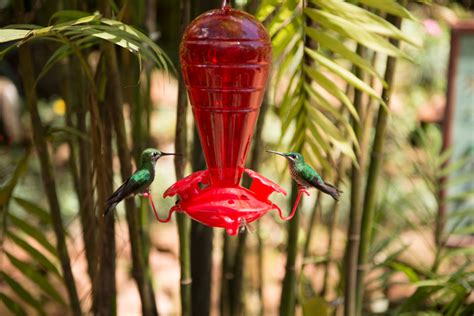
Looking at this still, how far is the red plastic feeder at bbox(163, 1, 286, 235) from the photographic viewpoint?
74 centimetres

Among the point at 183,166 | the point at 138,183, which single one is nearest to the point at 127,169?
the point at 183,166

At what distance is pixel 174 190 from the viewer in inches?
30.5

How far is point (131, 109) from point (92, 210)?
0.31 m

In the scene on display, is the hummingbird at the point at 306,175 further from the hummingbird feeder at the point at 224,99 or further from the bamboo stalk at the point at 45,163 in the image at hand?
the bamboo stalk at the point at 45,163

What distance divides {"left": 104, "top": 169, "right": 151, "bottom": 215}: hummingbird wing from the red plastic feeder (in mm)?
29

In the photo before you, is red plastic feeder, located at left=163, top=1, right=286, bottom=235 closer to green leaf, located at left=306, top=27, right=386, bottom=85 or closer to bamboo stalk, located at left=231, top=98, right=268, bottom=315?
green leaf, located at left=306, top=27, right=386, bottom=85

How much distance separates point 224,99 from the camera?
79 centimetres

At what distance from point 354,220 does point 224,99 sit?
0.49 meters

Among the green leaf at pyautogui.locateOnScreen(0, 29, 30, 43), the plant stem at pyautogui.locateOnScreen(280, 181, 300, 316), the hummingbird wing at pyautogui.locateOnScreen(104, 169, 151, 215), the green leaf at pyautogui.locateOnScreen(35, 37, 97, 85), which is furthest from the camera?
the plant stem at pyautogui.locateOnScreen(280, 181, 300, 316)

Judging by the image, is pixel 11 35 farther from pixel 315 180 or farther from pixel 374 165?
pixel 374 165

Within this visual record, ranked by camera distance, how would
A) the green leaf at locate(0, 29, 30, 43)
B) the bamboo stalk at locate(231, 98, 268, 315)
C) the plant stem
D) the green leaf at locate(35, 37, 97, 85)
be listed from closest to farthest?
the green leaf at locate(0, 29, 30, 43)
the green leaf at locate(35, 37, 97, 85)
the plant stem
the bamboo stalk at locate(231, 98, 268, 315)

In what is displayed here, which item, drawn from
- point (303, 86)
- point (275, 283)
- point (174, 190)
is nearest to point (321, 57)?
point (303, 86)

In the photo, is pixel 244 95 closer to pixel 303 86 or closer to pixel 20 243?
pixel 303 86

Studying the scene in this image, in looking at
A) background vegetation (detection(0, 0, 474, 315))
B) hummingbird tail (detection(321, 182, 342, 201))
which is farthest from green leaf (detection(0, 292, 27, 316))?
hummingbird tail (detection(321, 182, 342, 201))
